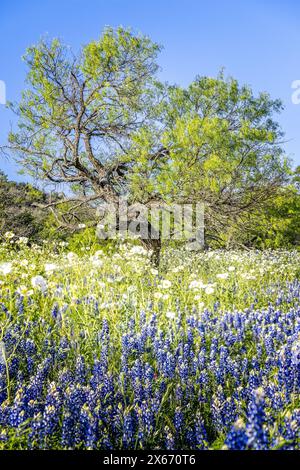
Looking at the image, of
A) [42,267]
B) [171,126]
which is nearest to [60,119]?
[171,126]

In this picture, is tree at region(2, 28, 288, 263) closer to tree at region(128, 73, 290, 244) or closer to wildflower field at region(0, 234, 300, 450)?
tree at region(128, 73, 290, 244)

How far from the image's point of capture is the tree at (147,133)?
11508 millimetres

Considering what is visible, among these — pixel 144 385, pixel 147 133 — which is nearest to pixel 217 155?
pixel 147 133

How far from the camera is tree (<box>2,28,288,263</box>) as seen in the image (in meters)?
11.5

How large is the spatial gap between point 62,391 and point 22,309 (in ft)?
5.39

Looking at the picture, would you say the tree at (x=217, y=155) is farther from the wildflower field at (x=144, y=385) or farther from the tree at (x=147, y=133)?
the wildflower field at (x=144, y=385)

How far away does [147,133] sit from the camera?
1225cm

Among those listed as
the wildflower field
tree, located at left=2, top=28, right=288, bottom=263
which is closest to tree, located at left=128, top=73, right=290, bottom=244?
tree, located at left=2, top=28, right=288, bottom=263

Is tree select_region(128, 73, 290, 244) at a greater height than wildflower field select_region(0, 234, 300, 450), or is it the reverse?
tree select_region(128, 73, 290, 244)

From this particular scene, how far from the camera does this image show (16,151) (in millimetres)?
14086

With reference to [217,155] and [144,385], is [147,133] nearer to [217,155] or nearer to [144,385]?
[217,155]

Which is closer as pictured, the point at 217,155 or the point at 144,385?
the point at 144,385

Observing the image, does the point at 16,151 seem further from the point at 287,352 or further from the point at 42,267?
the point at 287,352

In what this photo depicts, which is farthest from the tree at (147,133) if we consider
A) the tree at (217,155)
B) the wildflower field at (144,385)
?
the wildflower field at (144,385)
